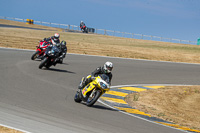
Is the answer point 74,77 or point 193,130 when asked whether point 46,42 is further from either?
point 193,130

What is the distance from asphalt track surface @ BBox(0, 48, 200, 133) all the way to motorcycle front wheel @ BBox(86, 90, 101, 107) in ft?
0.51

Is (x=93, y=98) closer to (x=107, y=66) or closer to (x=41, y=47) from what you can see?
(x=107, y=66)

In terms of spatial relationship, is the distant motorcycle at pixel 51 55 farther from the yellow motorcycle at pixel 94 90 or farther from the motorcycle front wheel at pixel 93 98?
the motorcycle front wheel at pixel 93 98

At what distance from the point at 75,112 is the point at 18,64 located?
365 inches

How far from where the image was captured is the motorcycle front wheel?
10039 mm

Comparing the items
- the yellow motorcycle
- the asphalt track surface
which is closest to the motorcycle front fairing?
the yellow motorcycle

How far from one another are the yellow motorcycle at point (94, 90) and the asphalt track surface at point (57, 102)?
231mm

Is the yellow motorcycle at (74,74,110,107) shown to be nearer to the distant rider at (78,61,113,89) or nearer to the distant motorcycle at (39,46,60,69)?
the distant rider at (78,61,113,89)

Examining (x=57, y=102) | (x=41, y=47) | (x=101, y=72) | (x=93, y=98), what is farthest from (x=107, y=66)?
(x=41, y=47)

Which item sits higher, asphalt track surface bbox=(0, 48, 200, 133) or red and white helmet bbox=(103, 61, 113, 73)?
red and white helmet bbox=(103, 61, 113, 73)

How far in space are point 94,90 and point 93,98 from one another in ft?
0.75

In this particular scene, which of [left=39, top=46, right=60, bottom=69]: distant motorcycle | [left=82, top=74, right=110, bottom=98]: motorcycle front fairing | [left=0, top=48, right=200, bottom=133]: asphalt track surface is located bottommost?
[left=0, top=48, right=200, bottom=133]: asphalt track surface

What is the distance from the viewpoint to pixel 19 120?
751cm

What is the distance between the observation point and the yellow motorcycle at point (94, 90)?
32.6 ft
